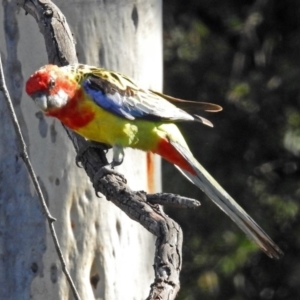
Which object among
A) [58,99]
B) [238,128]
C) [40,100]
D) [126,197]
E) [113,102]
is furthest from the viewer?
[238,128]

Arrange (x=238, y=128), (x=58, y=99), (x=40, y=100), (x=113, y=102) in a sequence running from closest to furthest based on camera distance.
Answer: (x=40, y=100), (x=58, y=99), (x=113, y=102), (x=238, y=128)

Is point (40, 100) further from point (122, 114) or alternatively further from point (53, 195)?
point (53, 195)

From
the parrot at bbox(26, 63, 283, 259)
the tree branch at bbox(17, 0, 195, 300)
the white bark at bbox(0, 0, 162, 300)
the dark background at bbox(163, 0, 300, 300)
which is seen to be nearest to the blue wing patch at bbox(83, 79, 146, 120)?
the parrot at bbox(26, 63, 283, 259)

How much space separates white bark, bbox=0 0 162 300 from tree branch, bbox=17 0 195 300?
0.18 m

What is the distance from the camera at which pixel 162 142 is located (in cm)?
377

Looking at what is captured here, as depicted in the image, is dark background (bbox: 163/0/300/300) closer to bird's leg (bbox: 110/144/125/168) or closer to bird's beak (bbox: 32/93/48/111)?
bird's leg (bbox: 110/144/125/168)

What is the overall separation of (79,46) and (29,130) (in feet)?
1.26

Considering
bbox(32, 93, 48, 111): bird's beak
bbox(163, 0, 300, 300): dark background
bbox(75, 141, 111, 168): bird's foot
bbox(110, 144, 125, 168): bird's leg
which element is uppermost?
bbox(32, 93, 48, 111): bird's beak

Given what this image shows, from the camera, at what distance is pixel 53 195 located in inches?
148

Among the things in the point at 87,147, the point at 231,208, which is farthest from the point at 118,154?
Answer: the point at 231,208

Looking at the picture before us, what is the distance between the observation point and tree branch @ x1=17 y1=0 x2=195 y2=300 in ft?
8.48

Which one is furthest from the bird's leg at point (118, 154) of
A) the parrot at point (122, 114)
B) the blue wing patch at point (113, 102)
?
the blue wing patch at point (113, 102)

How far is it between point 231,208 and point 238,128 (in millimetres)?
2444

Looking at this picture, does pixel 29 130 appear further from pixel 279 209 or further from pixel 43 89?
pixel 279 209
